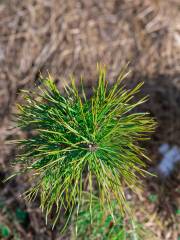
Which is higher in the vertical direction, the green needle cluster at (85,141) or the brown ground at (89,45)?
the brown ground at (89,45)

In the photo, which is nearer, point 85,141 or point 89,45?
point 85,141

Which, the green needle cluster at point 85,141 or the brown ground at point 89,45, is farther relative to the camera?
the brown ground at point 89,45

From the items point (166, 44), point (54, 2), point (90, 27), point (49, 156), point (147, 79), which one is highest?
point (54, 2)

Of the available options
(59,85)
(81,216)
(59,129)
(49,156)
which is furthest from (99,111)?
(59,85)

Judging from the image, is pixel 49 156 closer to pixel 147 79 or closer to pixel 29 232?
pixel 29 232

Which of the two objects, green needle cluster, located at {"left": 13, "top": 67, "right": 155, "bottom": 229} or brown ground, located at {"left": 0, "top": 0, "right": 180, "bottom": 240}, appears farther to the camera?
brown ground, located at {"left": 0, "top": 0, "right": 180, "bottom": 240}

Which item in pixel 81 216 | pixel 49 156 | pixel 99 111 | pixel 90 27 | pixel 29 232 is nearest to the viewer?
pixel 99 111

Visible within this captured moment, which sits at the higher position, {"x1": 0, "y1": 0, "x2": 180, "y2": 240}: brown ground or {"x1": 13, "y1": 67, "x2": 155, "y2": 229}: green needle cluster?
{"x1": 0, "y1": 0, "x2": 180, "y2": 240}: brown ground

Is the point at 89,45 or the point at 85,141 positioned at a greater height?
the point at 89,45
